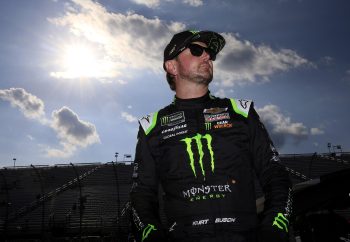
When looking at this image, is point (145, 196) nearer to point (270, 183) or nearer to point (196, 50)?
point (270, 183)

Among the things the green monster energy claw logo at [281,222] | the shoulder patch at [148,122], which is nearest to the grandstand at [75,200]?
the shoulder patch at [148,122]

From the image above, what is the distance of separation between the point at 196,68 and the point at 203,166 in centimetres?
84

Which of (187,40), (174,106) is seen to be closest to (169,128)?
(174,106)

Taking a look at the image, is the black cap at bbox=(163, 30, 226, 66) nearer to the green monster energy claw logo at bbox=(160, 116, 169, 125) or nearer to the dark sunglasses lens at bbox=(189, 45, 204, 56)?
the dark sunglasses lens at bbox=(189, 45, 204, 56)

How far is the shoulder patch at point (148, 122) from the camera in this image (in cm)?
280

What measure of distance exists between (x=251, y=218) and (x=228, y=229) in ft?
0.63

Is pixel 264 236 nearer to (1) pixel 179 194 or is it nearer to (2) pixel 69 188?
(1) pixel 179 194

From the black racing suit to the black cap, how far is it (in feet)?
1.52

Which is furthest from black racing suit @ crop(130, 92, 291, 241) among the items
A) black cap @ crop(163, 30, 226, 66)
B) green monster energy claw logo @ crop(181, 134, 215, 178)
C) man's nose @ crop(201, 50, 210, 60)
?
black cap @ crop(163, 30, 226, 66)

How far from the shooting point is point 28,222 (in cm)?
2547

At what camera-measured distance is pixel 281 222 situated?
2068 millimetres

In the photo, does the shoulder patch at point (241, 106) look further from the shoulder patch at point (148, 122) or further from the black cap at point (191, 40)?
the shoulder patch at point (148, 122)

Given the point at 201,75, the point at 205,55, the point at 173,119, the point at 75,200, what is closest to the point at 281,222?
the point at 173,119

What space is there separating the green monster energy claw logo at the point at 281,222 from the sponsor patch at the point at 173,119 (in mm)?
1000
